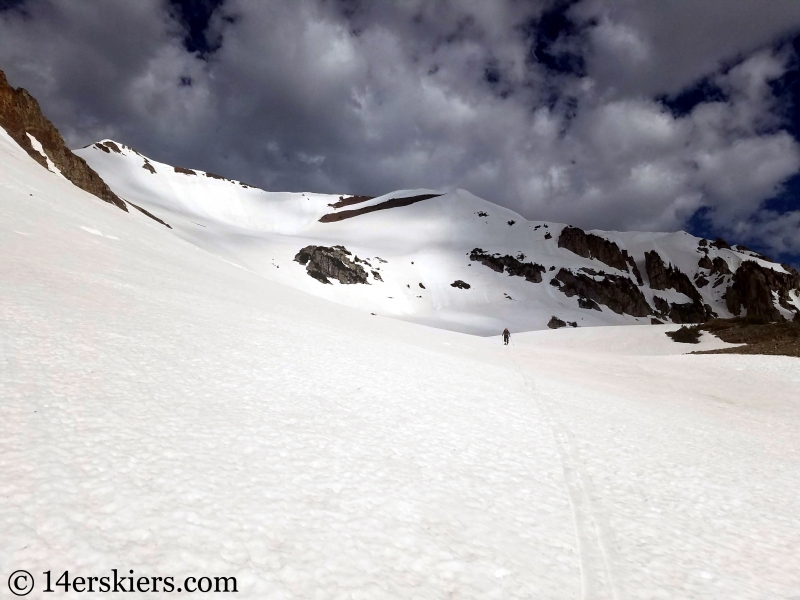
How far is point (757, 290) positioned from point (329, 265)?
169511 millimetres

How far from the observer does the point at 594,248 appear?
151 metres

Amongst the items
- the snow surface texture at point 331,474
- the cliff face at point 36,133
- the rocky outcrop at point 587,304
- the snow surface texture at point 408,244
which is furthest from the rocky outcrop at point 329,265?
the snow surface texture at point 331,474

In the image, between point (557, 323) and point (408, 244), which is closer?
point (557, 323)

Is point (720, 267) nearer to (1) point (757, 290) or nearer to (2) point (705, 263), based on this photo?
(2) point (705, 263)

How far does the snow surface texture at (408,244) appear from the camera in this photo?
313 ft

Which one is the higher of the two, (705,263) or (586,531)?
(705,263)

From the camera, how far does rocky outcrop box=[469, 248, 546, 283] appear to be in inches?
4843

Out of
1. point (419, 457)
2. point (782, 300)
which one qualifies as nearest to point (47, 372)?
point (419, 457)

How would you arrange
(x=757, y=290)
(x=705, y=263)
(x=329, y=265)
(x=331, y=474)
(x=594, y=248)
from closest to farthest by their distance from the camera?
1. (x=331, y=474)
2. (x=329, y=265)
3. (x=594, y=248)
4. (x=757, y=290)
5. (x=705, y=263)

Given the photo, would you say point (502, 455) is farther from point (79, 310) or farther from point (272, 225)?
point (272, 225)

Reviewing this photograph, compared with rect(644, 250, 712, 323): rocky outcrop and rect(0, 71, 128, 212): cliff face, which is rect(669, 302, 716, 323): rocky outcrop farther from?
rect(0, 71, 128, 212): cliff face

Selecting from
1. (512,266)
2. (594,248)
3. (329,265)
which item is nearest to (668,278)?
(594,248)

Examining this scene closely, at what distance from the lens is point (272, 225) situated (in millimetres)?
167500

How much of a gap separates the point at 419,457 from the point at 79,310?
21.7ft
